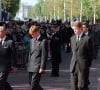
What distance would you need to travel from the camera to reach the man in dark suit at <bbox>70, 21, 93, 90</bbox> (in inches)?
472

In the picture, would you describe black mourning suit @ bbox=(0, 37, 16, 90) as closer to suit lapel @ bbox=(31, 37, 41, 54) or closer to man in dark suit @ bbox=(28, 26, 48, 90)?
man in dark suit @ bbox=(28, 26, 48, 90)

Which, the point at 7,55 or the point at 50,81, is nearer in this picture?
the point at 7,55

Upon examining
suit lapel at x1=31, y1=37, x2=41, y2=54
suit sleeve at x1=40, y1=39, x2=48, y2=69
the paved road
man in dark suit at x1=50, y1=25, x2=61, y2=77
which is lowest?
the paved road

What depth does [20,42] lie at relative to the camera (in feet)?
70.5

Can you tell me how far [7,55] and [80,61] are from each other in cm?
165

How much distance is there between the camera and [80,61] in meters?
12.0

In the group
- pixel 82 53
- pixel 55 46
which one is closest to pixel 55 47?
pixel 55 46

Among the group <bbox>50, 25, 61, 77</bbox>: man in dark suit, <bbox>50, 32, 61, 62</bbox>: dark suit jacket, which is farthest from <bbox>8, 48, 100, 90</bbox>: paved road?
<bbox>50, 32, 61, 62</bbox>: dark suit jacket

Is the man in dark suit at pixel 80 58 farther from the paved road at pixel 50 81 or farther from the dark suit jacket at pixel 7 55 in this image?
the paved road at pixel 50 81

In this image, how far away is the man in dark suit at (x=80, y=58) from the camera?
39.3ft

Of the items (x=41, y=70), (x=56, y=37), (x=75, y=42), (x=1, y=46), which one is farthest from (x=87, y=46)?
(x=56, y=37)

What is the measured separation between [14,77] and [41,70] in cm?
670

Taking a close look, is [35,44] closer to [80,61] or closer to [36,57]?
[36,57]

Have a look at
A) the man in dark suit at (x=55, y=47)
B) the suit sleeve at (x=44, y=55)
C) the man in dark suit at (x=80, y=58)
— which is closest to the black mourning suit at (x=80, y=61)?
the man in dark suit at (x=80, y=58)
